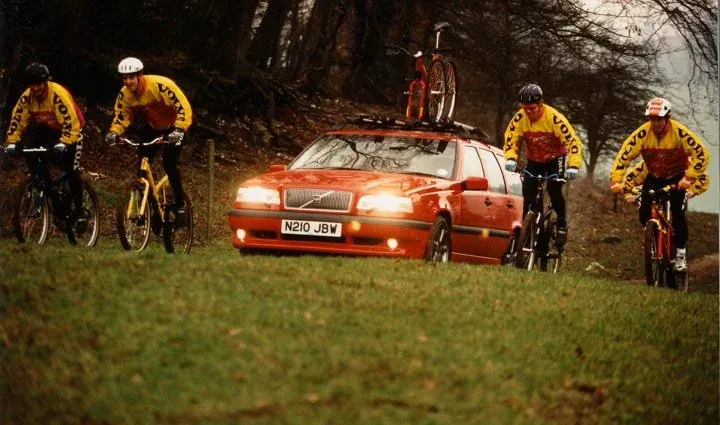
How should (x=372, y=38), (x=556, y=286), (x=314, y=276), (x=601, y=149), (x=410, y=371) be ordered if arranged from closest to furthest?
(x=410, y=371) < (x=314, y=276) < (x=556, y=286) < (x=372, y=38) < (x=601, y=149)

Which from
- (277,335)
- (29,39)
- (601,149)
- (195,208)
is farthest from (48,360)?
(601,149)

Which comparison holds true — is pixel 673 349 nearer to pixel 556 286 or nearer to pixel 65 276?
pixel 556 286

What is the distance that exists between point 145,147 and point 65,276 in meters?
4.10

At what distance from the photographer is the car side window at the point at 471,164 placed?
41.5ft

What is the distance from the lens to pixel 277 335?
663 cm

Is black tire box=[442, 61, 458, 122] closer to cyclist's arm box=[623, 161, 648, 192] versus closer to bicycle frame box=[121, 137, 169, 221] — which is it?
cyclist's arm box=[623, 161, 648, 192]

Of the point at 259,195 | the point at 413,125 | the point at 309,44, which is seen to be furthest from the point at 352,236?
the point at 309,44

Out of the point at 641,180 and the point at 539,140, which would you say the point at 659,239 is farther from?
the point at 539,140

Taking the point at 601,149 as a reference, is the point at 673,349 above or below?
below

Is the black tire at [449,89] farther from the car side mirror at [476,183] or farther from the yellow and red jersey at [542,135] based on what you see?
the car side mirror at [476,183]

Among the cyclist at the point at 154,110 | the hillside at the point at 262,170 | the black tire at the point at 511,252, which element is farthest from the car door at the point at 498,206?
the hillside at the point at 262,170

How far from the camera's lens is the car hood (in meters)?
11.2

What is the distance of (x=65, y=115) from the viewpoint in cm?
1177

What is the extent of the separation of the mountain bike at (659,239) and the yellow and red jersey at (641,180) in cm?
13
